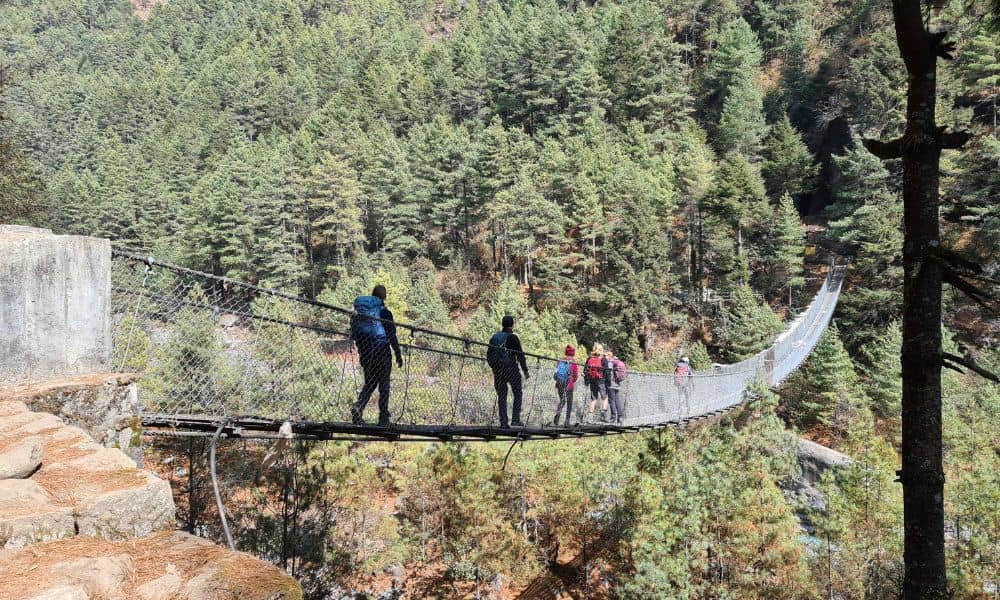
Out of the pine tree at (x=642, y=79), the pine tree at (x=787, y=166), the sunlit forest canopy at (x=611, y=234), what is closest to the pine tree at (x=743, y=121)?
the sunlit forest canopy at (x=611, y=234)

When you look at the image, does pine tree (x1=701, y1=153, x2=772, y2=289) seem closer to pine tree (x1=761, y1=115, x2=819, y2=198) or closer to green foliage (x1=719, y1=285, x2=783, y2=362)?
green foliage (x1=719, y1=285, x2=783, y2=362)

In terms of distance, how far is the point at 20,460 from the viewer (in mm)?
1689

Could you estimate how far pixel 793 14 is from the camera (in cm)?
3916

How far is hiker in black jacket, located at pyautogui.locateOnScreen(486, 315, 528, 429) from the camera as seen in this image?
468 centimetres

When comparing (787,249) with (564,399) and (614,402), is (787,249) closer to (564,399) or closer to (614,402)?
(614,402)

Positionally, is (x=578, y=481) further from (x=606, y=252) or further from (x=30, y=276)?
(x=606, y=252)

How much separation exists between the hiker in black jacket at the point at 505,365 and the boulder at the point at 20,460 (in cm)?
311

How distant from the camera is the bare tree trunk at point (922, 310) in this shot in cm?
226

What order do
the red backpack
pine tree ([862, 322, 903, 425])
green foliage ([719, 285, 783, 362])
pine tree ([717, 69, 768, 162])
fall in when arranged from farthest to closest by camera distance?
pine tree ([717, 69, 768, 162]) < green foliage ([719, 285, 783, 362]) < pine tree ([862, 322, 903, 425]) < the red backpack

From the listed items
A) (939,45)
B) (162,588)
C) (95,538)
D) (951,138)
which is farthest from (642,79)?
(162,588)

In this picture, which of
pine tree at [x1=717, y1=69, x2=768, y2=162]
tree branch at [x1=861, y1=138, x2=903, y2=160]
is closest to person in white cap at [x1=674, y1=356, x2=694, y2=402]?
tree branch at [x1=861, y1=138, x2=903, y2=160]

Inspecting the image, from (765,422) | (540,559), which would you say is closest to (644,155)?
(765,422)

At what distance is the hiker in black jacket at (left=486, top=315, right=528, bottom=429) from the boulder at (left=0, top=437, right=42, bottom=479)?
10.2 feet

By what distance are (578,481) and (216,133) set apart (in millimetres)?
→ 44910
